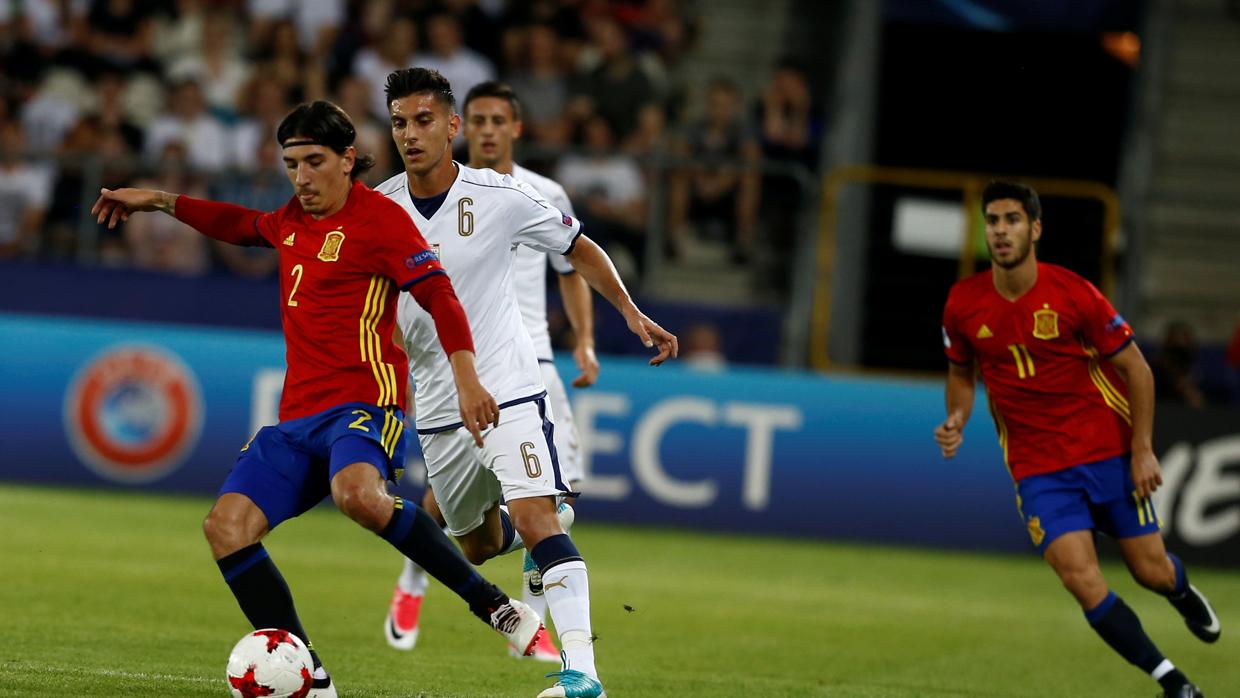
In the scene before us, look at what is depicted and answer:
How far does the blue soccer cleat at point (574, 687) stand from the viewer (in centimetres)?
615

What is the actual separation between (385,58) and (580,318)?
9.02 metres

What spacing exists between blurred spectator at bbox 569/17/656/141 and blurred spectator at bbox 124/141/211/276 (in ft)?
11.9

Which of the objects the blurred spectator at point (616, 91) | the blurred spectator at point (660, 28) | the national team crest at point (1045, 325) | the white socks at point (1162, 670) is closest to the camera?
the white socks at point (1162, 670)

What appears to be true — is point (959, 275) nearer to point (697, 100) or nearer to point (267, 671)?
point (697, 100)

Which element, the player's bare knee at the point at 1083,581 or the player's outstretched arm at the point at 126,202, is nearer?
the player's outstretched arm at the point at 126,202

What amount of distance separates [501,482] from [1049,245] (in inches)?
423

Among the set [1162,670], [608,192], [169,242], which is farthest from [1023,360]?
[169,242]

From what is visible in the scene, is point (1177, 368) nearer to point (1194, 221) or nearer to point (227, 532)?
point (1194, 221)

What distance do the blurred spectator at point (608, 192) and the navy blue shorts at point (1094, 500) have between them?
7.55 m

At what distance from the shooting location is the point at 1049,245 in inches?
643

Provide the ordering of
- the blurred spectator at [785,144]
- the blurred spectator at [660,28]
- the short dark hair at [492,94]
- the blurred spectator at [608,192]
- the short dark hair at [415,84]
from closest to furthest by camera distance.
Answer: the short dark hair at [415,84] → the short dark hair at [492,94] → the blurred spectator at [608,192] → the blurred spectator at [785,144] → the blurred spectator at [660,28]

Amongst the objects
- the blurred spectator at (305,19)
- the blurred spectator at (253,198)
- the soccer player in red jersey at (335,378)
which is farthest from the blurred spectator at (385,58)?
the soccer player in red jersey at (335,378)

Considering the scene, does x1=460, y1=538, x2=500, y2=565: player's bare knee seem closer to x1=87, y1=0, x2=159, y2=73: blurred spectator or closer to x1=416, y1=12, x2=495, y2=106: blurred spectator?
x1=416, y1=12, x2=495, y2=106: blurred spectator

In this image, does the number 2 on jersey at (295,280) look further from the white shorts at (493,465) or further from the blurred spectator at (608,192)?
the blurred spectator at (608,192)
